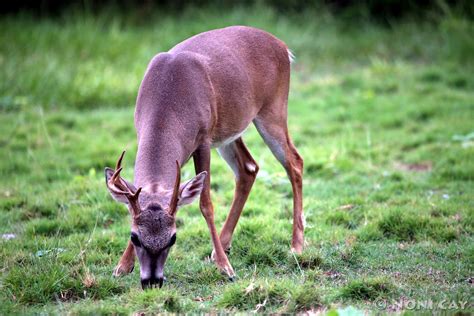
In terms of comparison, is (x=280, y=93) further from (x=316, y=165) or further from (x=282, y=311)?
(x=282, y=311)

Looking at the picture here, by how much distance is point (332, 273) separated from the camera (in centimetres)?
572

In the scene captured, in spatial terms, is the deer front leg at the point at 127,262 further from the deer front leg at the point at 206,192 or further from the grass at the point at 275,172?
the deer front leg at the point at 206,192

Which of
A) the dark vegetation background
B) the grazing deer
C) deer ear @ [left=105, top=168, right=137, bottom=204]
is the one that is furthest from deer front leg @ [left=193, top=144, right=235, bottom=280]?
the dark vegetation background

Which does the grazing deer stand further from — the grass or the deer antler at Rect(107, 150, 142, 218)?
the grass

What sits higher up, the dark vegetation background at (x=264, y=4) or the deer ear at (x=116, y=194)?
the deer ear at (x=116, y=194)

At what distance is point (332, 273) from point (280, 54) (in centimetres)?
225

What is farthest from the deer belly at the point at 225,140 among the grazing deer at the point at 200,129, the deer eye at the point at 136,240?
the deer eye at the point at 136,240

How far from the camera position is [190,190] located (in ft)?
17.5

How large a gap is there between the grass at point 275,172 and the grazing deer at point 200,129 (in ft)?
0.96

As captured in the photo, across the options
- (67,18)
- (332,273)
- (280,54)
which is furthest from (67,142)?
(67,18)

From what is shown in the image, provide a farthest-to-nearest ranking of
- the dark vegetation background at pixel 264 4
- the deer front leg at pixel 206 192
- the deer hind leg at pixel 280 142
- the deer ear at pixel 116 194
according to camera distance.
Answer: the dark vegetation background at pixel 264 4
the deer hind leg at pixel 280 142
the deer front leg at pixel 206 192
the deer ear at pixel 116 194

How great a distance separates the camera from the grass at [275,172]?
17.3 feet

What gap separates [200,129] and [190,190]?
2.40 feet

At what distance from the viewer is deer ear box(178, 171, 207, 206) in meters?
5.27
